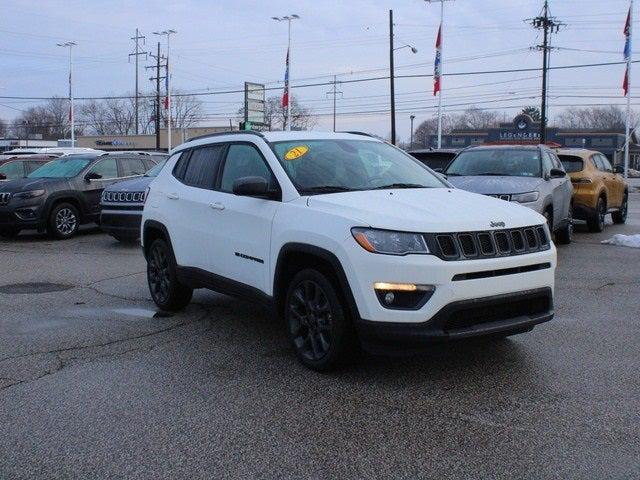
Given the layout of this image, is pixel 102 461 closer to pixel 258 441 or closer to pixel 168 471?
pixel 168 471

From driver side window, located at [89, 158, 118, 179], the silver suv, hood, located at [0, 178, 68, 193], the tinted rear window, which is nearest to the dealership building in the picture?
the tinted rear window

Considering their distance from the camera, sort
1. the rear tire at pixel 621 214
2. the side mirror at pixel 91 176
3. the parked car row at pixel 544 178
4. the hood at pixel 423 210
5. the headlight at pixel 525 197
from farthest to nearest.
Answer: the rear tire at pixel 621 214 < the side mirror at pixel 91 176 < the parked car row at pixel 544 178 < the headlight at pixel 525 197 < the hood at pixel 423 210

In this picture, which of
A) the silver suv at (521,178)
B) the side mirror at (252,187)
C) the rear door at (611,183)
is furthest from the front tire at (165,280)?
the rear door at (611,183)

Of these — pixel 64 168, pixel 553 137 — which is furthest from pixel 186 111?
pixel 64 168

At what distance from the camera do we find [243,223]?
5668mm

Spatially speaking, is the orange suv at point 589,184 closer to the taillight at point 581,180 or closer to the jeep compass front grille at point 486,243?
the taillight at point 581,180

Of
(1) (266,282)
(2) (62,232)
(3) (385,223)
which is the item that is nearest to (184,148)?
(1) (266,282)

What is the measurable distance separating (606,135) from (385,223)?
97.8m

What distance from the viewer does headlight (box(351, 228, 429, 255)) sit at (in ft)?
14.5

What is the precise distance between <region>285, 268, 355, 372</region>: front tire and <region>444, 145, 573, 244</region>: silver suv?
5.62 metres

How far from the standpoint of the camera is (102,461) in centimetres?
369

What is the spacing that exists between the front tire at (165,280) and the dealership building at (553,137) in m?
71.1

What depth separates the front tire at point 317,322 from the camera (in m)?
4.75

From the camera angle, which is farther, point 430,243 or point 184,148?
point 184,148
